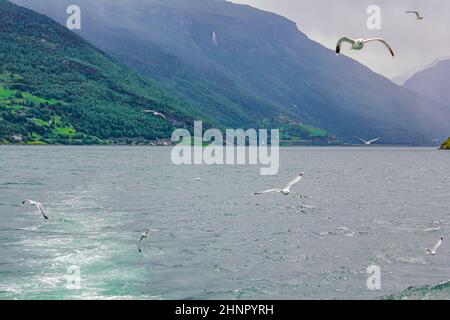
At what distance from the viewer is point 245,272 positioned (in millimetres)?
35031

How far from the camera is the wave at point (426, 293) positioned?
97.8 ft

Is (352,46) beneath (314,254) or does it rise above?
above

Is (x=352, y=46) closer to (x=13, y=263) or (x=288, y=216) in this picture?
(x=13, y=263)

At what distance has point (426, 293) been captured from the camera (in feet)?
101

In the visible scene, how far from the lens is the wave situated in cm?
2981

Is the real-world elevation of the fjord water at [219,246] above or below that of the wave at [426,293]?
above

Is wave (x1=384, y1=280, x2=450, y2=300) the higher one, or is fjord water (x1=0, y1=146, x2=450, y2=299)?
fjord water (x1=0, y1=146, x2=450, y2=299)

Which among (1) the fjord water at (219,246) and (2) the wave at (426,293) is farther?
(1) the fjord water at (219,246)

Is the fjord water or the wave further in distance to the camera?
the fjord water

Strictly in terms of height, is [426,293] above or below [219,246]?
below

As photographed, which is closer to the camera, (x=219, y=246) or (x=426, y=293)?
(x=426, y=293)
